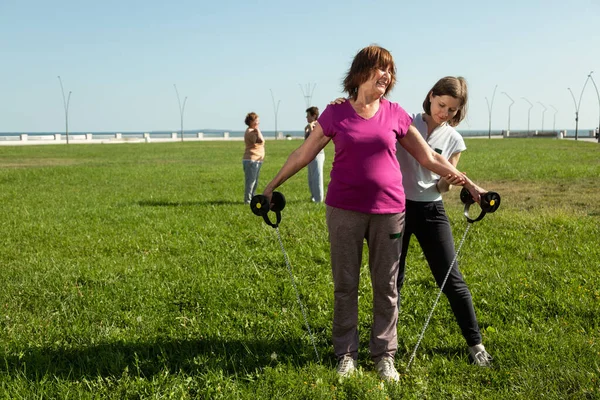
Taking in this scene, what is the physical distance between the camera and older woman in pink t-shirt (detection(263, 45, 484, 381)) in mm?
3309

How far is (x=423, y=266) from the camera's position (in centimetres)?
614

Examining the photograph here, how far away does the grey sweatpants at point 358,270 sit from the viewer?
3.44 meters

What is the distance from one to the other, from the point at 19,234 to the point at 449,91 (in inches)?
268

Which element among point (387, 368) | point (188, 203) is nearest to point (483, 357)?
point (387, 368)

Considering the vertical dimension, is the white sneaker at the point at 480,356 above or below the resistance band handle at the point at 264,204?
below

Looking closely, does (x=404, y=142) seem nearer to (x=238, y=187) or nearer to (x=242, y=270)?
(x=242, y=270)

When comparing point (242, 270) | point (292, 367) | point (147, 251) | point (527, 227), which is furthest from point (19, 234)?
point (527, 227)

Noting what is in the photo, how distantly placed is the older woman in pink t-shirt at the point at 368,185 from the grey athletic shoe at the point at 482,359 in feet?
1.89

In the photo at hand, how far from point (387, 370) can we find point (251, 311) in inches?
64.7

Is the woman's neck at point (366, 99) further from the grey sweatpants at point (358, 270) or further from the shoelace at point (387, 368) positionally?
the shoelace at point (387, 368)

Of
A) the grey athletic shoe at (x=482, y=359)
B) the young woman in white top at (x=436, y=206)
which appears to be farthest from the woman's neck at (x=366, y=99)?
the grey athletic shoe at (x=482, y=359)

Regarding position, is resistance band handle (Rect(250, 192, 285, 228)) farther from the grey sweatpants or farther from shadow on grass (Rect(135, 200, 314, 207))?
shadow on grass (Rect(135, 200, 314, 207))

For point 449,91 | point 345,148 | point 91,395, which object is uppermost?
point 449,91

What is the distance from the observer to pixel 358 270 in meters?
3.58
